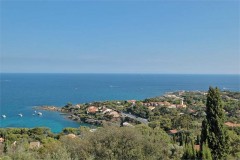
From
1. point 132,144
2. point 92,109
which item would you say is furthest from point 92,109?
point 132,144

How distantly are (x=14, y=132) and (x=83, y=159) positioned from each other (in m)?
19.2

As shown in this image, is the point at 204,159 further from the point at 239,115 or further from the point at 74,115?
the point at 74,115

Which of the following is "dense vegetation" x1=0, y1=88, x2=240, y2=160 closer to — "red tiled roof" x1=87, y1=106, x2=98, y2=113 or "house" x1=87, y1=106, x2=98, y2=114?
"house" x1=87, y1=106, x2=98, y2=114

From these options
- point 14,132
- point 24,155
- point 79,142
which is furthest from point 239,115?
point 24,155

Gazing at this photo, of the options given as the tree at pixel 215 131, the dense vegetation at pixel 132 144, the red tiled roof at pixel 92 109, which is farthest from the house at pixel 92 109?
the tree at pixel 215 131

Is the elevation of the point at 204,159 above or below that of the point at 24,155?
below

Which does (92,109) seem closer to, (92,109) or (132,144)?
(92,109)

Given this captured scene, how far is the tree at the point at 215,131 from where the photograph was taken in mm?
16219

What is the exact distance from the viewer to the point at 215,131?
54.1ft

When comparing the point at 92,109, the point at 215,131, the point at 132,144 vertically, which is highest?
the point at 132,144

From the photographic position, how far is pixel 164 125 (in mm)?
30594

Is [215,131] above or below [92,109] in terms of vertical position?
above

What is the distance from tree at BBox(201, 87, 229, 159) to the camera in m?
16.2

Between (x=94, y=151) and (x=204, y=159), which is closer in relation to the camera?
(x=94, y=151)
